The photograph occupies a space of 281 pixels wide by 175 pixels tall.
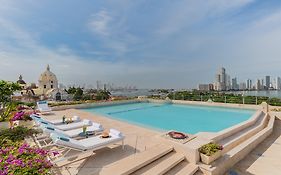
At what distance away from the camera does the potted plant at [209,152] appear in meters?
4.40

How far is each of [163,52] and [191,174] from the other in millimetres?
21405

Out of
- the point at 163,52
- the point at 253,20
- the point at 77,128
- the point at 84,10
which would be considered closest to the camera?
the point at 77,128

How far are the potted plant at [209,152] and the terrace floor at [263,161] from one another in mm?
729

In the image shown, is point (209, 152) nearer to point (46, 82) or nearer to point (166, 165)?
point (166, 165)

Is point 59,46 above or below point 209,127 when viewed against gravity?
above

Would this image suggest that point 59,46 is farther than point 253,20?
Yes

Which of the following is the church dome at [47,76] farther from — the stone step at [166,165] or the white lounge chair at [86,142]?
the stone step at [166,165]

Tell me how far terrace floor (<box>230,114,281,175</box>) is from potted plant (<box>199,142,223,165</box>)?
0.73m

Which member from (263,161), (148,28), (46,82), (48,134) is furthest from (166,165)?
(46,82)

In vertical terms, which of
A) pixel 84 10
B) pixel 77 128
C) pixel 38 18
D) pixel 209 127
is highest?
pixel 84 10

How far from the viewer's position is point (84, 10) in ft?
Result: 42.5

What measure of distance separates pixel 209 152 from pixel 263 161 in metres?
2.03

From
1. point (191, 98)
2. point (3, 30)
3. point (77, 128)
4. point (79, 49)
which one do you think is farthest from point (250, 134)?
point (79, 49)

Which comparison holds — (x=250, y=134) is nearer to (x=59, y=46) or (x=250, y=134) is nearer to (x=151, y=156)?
(x=151, y=156)
